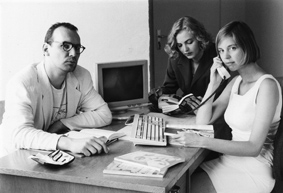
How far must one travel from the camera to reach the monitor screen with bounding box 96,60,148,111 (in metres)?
2.38

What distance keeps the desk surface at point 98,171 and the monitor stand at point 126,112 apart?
0.61 m

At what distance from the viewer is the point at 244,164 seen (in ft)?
5.97

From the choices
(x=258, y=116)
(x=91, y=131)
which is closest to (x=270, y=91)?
(x=258, y=116)

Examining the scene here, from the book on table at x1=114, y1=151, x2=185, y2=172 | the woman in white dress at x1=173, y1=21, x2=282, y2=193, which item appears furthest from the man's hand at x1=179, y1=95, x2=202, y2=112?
the book on table at x1=114, y1=151, x2=185, y2=172

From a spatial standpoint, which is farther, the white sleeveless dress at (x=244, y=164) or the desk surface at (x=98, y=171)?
the white sleeveless dress at (x=244, y=164)

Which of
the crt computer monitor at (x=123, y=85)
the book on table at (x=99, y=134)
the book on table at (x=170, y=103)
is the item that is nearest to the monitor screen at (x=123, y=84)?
the crt computer monitor at (x=123, y=85)

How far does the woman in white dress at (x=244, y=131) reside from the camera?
172cm

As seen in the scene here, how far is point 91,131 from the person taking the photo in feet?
6.57

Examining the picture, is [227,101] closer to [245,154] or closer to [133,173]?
[245,154]

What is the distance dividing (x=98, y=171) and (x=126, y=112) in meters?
1.10

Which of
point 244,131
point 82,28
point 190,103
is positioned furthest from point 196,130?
point 82,28

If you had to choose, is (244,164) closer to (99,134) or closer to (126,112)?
(99,134)

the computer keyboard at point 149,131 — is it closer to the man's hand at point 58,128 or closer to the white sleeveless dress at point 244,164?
the white sleeveless dress at point 244,164

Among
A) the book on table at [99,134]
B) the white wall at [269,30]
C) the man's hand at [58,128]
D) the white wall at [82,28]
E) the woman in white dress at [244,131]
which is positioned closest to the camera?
the woman in white dress at [244,131]
